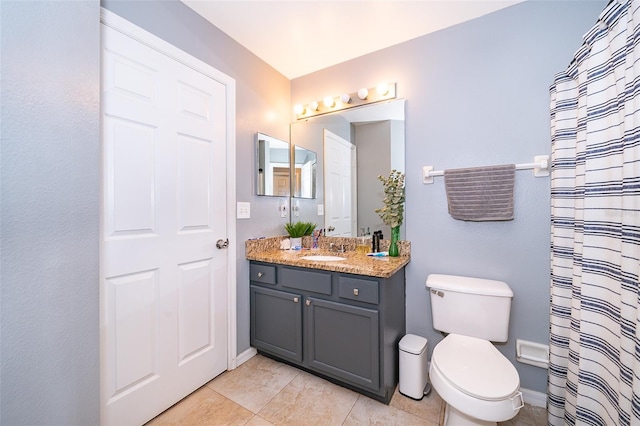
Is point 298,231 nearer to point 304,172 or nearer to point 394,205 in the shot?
point 304,172

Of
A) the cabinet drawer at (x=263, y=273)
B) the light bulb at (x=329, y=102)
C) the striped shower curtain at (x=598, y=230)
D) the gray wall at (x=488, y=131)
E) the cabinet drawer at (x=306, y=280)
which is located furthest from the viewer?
the light bulb at (x=329, y=102)

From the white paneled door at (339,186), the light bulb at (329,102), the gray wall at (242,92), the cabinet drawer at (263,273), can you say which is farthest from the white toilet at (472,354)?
the light bulb at (329,102)

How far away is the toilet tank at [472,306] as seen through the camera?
148cm

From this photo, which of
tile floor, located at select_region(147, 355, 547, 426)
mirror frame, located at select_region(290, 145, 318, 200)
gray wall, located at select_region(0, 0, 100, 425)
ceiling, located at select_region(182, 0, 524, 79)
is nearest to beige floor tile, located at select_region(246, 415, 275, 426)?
tile floor, located at select_region(147, 355, 547, 426)

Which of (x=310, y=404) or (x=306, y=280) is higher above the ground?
(x=306, y=280)

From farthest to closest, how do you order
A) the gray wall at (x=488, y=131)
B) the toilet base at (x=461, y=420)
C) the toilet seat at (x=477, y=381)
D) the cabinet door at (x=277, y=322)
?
the cabinet door at (x=277, y=322) → the gray wall at (x=488, y=131) → the toilet base at (x=461, y=420) → the toilet seat at (x=477, y=381)

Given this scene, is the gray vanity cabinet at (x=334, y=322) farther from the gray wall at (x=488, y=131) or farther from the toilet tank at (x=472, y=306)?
the gray wall at (x=488, y=131)

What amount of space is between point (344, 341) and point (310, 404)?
0.42 m

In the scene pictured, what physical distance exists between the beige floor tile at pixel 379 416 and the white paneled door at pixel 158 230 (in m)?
0.97

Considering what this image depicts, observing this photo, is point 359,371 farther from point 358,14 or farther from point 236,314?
point 358,14

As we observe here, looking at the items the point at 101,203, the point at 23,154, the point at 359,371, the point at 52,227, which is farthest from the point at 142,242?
the point at 359,371

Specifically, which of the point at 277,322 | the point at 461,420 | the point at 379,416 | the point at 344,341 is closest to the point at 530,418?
the point at 461,420

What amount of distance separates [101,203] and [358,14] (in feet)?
6.11

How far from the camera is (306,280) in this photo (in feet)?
5.73
